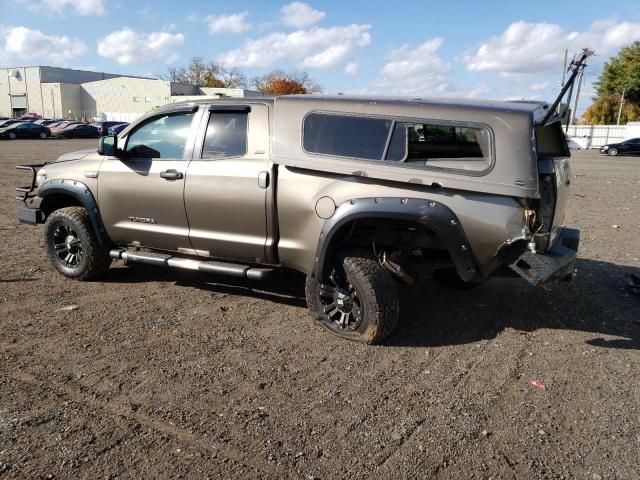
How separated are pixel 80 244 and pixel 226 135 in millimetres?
2158

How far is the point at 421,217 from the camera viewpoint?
12.9 feet

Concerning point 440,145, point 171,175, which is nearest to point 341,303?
point 440,145

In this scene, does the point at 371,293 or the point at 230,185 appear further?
the point at 230,185

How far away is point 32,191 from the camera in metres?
6.22

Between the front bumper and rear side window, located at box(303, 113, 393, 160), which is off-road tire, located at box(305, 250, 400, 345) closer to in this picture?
rear side window, located at box(303, 113, 393, 160)

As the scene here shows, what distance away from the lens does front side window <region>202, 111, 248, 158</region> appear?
4.80m

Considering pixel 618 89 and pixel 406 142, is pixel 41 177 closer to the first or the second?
pixel 406 142

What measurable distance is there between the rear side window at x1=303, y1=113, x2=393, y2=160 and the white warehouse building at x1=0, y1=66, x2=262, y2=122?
75.0 metres

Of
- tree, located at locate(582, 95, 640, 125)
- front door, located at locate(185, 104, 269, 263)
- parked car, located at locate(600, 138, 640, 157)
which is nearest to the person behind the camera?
front door, located at locate(185, 104, 269, 263)

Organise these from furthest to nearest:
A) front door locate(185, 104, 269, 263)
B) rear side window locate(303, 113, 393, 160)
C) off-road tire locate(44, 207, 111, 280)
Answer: off-road tire locate(44, 207, 111, 280) → front door locate(185, 104, 269, 263) → rear side window locate(303, 113, 393, 160)

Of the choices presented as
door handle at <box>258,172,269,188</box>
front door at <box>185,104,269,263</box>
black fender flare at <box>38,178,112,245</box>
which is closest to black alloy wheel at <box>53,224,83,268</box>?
black fender flare at <box>38,178,112,245</box>

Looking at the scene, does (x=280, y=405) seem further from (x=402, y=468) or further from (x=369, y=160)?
(x=369, y=160)

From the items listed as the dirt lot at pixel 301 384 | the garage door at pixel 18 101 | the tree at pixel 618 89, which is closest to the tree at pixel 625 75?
the tree at pixel 618 89

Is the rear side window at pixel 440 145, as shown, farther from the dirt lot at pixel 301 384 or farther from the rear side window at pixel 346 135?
the dirt lot at pixel 301 384
